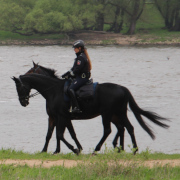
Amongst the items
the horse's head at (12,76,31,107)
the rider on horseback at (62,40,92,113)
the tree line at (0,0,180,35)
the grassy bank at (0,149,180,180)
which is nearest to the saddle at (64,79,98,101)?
the rider on horseback at (62,40,92,113)

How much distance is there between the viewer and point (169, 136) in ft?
60.7

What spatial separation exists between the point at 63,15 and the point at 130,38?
466 inches

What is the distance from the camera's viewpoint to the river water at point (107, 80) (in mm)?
17594

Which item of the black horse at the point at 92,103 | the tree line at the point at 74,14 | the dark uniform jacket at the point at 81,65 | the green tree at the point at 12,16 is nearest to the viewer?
the dark uniform jacket at the point at 81,65

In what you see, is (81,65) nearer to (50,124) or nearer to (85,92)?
(85,92)

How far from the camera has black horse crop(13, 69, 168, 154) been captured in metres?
11.6

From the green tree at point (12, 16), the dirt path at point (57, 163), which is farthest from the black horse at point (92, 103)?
the green tree at point (12, 16)

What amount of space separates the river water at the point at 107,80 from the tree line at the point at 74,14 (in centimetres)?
974

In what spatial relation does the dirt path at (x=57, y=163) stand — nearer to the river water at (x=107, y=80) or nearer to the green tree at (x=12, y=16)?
the river water at (x=107, y=80)

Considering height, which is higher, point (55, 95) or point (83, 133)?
point (55, 95)

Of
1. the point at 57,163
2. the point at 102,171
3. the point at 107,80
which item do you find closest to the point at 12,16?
the point at 107,80

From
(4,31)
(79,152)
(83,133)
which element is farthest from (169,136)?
(4,31)

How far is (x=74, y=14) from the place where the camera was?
252 feet

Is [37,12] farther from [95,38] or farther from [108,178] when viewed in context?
[108,178]
